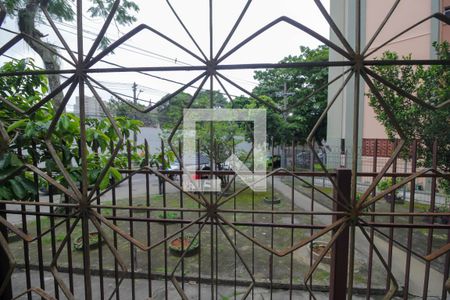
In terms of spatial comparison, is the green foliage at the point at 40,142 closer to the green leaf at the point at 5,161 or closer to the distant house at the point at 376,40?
the green leaf at the point at 5,161

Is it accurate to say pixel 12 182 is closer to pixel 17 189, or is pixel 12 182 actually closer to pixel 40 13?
pixel 17 189

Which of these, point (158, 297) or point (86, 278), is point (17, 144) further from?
point (158, 297)

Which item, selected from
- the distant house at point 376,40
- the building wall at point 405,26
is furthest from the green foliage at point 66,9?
the building wall at point 405,26

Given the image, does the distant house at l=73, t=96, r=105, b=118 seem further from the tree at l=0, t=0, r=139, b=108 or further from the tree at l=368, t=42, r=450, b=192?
the tree at l=368, t=42, r=450, b=192

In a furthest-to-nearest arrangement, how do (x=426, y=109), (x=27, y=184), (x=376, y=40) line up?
(x=376, y=40), (x=426, y=109), (x=27, y=184)

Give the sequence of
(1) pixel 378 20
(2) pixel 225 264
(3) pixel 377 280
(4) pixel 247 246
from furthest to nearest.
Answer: (1) pixel 378 20
(4) pixel 247 246
(2) pixel 225 264
(3) pixel 377 280

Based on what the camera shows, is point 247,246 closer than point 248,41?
No

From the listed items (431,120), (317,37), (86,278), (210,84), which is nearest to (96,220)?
(86,278)

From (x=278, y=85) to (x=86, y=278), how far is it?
13259 mm

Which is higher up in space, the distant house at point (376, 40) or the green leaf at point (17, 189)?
the distant house at point (376, 40)

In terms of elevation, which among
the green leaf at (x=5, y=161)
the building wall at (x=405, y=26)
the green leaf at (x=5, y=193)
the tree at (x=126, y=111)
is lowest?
the green leaf at (x=5, y=193)

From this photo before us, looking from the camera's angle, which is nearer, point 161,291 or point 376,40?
point 161,291

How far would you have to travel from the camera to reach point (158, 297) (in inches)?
101

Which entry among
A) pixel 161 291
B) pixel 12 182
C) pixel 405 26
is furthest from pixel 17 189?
pixel 405 26
